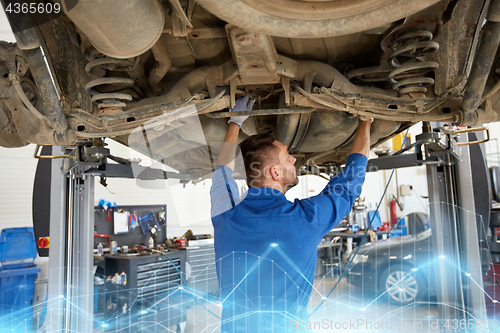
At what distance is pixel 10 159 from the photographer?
4621 millimetres

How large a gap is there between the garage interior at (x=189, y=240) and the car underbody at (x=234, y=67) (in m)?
0.05

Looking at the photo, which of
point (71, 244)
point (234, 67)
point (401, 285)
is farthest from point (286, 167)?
point (401, 285)

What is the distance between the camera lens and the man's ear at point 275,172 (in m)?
1.24

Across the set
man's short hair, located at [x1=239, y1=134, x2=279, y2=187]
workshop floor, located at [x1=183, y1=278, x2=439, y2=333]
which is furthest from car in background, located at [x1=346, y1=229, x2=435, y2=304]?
man's short hair, located at [x1=239, y1=134, x2=279, y2=187]

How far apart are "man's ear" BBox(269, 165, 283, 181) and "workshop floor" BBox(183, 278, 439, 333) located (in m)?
1.00

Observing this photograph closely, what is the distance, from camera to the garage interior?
2098 mm

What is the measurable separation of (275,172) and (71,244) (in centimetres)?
178

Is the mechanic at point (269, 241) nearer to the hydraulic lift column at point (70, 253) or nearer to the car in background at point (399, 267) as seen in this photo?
the hydraulic lift column at point (70, 253)

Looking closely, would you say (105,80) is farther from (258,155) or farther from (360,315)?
(360,315)

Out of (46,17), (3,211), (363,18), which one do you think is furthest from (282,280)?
(3,211)

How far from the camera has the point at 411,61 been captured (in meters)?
1.30

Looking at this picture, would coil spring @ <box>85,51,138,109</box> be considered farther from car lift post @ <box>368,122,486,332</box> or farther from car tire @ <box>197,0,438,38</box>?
car lift post @ <box>368,122,486,332</box>

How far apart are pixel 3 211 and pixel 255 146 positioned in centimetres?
470

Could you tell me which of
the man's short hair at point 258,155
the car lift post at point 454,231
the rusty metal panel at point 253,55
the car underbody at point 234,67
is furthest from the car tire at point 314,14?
the car lift post at point 454,231
